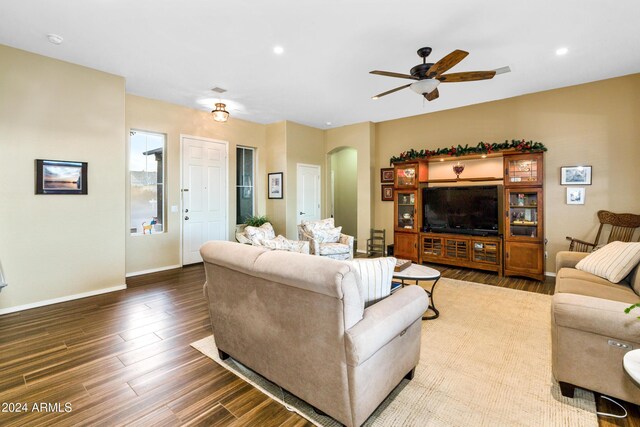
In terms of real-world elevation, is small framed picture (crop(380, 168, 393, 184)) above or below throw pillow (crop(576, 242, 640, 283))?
above

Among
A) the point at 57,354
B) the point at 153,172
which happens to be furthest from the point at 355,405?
the point at 153,172

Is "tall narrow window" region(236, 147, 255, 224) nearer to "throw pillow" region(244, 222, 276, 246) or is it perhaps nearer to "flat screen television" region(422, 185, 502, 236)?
"throw pillow" region(244, 222, 276, 246)

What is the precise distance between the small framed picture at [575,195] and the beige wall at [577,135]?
62 mm

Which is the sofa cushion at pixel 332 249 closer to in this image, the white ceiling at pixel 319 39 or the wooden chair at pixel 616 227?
the white ceiling at pixel 319 39

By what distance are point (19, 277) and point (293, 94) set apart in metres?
4.48

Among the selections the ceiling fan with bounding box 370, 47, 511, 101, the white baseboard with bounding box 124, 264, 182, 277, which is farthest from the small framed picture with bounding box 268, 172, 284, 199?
Answer: the ceiling fan with bounding box 370, 47, 511, 101

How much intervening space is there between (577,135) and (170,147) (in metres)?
6.87

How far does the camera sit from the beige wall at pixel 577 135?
172 inches

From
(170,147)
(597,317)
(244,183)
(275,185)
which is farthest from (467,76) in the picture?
(244,183)

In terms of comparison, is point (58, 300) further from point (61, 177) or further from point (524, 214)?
point (524, 214)

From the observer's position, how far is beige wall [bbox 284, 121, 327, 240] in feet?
22.5

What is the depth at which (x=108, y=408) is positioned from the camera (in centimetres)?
194

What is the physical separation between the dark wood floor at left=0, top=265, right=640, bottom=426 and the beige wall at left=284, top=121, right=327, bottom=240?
138 inches

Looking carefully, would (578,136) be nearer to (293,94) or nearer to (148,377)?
(293,94)
